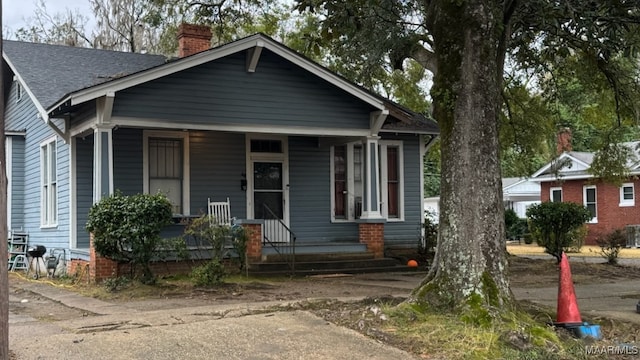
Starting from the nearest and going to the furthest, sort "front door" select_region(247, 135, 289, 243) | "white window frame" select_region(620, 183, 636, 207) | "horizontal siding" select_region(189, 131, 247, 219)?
1. "horizontal siding" select_region(189, 131, 247, 219)
2. "front door" select_region(247, 135, 289, 243)
3. "white window frame" select_region(620, 183, 636, 207)

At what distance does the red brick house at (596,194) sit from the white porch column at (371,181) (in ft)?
44.0

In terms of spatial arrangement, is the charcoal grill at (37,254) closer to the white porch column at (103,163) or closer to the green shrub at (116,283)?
the white porch column at (103,163)

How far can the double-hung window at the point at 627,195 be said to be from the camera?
27678mm

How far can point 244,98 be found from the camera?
13930 mm

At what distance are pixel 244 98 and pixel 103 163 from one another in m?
3.28

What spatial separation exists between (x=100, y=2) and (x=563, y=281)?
29098mm

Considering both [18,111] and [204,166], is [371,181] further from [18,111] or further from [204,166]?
[18,111]

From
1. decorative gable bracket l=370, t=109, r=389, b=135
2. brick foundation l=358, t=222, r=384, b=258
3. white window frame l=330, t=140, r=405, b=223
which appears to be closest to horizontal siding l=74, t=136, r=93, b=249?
white window frame l=330, t=140, r=405, b=223

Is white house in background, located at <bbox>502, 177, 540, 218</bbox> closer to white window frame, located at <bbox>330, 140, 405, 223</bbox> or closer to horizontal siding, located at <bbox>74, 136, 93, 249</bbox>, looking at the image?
white window frame, located at <bbox>330, 140, 405, 223</bbox>

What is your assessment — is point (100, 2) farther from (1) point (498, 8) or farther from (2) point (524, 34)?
(1) point (498, 8)

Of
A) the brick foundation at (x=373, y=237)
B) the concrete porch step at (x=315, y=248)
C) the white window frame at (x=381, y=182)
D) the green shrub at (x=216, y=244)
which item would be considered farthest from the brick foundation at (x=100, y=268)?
the white window frame at (x=381, y=182)

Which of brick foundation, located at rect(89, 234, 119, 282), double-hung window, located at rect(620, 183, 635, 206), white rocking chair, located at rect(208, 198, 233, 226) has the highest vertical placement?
double-hung window, located at rect(620, 183, 635, 206)

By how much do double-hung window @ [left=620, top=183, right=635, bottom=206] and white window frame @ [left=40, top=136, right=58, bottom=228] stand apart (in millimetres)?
22890

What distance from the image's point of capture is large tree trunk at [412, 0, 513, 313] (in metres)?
7.40
